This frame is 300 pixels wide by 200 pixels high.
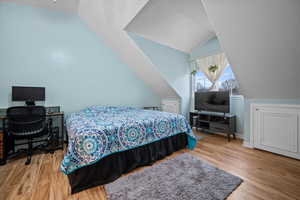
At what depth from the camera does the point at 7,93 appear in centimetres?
241

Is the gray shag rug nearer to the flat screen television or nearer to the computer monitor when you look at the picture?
the flat screen television

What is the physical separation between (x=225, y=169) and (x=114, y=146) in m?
1.58

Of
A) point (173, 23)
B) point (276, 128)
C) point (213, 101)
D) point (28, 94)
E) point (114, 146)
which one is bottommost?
point (114, 146)

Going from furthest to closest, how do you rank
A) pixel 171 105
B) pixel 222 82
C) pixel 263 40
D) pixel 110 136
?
1. pixel 171 105
2. pixel 222 82
3. pixel 263 40
4. pixel 110 136

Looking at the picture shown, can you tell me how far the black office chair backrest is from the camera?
1.90m

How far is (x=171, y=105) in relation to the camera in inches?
167

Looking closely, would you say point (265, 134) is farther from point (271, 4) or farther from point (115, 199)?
point (115, 199)

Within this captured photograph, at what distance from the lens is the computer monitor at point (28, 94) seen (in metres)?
2.27

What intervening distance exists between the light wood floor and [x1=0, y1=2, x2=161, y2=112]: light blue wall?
4.62 ft

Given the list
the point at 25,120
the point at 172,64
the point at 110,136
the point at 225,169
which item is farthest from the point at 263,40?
the point at 25,120

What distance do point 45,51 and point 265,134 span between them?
4.77 metres

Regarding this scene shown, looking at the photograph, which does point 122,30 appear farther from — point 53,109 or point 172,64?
point 53,109

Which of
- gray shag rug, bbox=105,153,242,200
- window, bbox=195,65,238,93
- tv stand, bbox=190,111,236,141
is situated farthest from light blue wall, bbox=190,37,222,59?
gray shag rug, bbox=105,153,242,200

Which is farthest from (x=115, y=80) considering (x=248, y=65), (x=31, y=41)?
(x=248, y=65)
